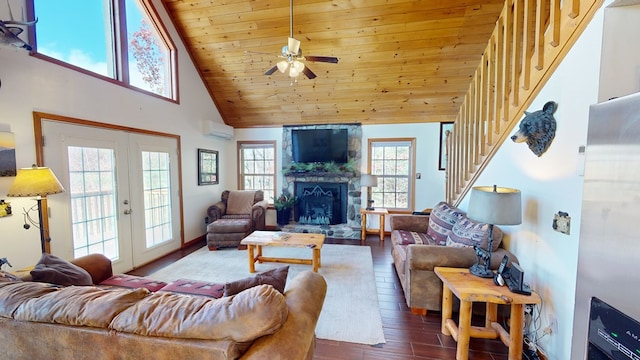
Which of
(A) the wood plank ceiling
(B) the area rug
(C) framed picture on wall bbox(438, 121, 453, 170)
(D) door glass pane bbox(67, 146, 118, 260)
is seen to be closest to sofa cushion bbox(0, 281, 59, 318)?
(B) the area rug

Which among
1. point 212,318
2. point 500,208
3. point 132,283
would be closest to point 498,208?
point 500,208

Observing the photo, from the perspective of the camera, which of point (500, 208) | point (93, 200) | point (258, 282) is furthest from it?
point (93, 200)

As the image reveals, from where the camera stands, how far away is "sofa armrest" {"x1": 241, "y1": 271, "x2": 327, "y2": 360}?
3.22 ft

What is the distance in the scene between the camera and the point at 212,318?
102cm

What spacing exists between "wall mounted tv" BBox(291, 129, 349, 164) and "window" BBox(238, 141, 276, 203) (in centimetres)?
75

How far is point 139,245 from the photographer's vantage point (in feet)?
12.1

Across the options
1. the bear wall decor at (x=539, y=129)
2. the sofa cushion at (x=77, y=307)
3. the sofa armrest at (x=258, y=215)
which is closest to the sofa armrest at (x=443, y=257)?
the bear wall decor at (x=539, y=129)

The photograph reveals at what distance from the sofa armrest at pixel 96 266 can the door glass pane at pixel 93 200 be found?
0.92 metres

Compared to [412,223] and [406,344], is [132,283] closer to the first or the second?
[406,344]

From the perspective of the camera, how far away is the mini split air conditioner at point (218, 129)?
5.00 m

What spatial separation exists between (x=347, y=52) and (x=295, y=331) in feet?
13.3

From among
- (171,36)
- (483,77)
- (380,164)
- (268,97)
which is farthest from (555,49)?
(171,36)

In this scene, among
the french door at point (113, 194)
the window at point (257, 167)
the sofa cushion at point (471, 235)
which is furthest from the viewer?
the window at point (257, 167)

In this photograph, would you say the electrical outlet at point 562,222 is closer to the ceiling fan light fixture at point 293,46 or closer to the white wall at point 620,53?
the white wall at point 620,53
